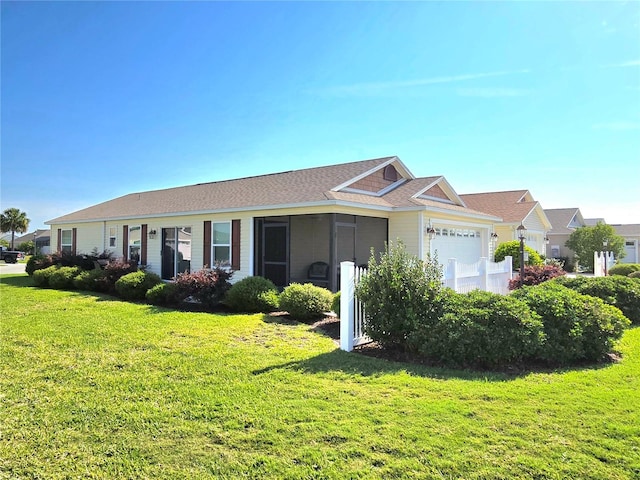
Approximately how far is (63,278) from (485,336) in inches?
639

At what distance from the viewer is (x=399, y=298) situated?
21.4 feet

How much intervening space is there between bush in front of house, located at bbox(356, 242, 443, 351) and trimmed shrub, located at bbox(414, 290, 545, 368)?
0.29m

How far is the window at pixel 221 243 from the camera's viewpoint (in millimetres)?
14117

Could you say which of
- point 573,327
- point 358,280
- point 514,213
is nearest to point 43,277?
point 358,280

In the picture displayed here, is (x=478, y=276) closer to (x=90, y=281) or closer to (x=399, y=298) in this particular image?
(x=399, y=298)

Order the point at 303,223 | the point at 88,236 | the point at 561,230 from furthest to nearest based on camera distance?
1. the point at 561,230
2. the point at 88,236
3. the point at 303,223

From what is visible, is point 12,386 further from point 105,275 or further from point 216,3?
point 105,275

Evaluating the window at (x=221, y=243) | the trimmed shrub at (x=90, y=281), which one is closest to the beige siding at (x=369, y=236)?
the window at (x=221, y=243)

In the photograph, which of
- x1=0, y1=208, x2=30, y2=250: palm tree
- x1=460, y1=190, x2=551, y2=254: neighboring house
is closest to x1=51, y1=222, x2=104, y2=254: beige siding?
x1=460, y1=190, x2=551, y2=254: neighboring house

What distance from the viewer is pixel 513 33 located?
9789mm

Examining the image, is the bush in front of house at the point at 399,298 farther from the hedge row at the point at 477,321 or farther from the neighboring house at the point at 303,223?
the neighboring house at the point at 303,223

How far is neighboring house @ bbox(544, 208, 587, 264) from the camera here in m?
34.8

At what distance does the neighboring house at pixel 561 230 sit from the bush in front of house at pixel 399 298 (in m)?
32.6

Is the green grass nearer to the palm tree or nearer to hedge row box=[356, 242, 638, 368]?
hedge row box=[356, 242, 638, 368]
